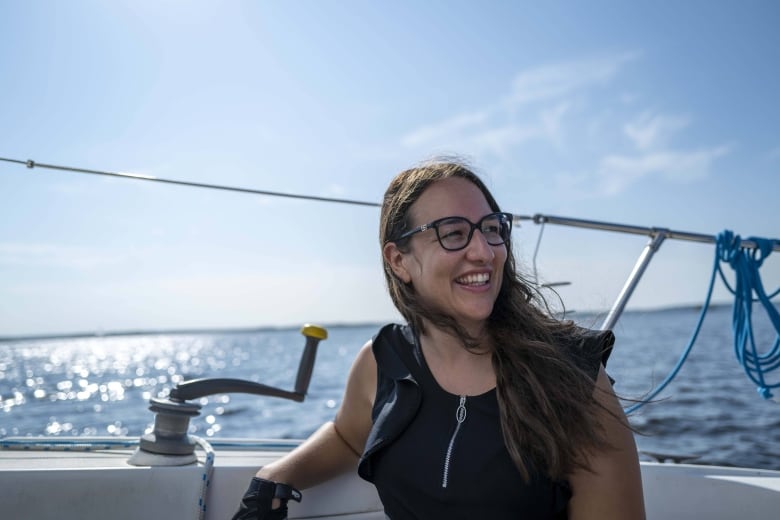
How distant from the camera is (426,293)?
A: 1711 mm

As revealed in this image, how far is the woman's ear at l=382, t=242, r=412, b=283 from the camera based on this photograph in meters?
1.78

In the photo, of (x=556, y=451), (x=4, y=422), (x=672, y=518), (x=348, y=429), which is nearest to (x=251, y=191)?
(x=348, y=429)

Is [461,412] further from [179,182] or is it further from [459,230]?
[179,182]

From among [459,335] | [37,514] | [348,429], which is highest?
[459,335]

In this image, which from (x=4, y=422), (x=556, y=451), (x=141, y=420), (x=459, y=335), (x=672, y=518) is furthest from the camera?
(x=4, y=422)

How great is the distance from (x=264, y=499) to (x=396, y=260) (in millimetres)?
766

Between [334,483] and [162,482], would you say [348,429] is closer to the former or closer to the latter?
[334,483]

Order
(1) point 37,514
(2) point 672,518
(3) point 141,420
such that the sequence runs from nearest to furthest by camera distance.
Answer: (1) point 37,514
(2) point 672,518
(3) point 141,420

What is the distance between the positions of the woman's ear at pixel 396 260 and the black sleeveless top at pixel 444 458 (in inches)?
8.0

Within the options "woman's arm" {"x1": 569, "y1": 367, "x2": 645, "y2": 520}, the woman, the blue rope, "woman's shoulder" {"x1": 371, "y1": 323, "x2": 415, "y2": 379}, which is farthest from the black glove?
the blue rope

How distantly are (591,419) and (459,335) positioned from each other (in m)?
0.39

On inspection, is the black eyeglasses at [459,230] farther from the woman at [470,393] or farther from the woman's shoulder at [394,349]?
the woman's shoulder at [394,349]

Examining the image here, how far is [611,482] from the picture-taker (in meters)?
1.43

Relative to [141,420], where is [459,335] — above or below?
above
